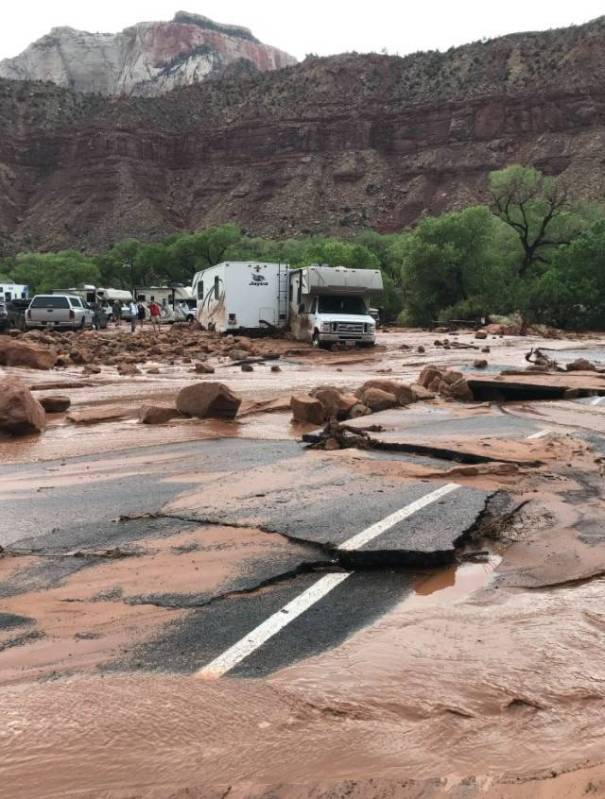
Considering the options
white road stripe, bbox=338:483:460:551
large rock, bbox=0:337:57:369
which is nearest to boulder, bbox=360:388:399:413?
white road stripe, bbox=338:483:460:551

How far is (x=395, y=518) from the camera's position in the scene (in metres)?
5.48

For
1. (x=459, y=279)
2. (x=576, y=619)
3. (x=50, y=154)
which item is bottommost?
(x=576, y=619)

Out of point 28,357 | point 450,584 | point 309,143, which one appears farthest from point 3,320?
point 309,143

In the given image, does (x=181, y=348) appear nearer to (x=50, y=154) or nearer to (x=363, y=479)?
(x=363, y=479)

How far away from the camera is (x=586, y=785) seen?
8.10 ft

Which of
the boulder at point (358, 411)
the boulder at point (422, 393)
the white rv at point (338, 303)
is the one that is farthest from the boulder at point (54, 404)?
the white rv at point (338, 303)

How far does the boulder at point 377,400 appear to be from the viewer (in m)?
11.8

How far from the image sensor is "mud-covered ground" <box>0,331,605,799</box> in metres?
2.66

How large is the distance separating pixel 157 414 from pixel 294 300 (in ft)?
64.3

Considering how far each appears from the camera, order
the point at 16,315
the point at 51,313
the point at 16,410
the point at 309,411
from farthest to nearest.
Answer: the point at 16,315, the point at 51,313, the point at 309,411, the point at 16,410

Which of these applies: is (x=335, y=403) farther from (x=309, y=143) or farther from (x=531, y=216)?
(x=309, y=143)

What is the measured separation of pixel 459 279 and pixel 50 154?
314 ft

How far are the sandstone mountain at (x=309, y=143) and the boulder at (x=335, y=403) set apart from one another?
83.3 m

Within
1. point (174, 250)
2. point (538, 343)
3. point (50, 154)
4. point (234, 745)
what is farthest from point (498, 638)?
point (50, 154)
